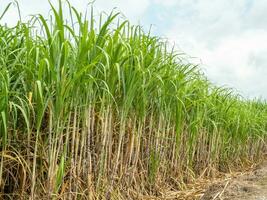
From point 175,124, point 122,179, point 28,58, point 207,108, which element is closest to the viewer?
point 28,58

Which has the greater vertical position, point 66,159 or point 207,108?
point 207,108

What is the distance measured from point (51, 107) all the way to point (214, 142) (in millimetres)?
2991

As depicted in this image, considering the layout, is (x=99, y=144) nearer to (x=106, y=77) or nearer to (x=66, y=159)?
(x=66, y=159)

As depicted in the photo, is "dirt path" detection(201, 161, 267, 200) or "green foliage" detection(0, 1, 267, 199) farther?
"dirt path" detection(201, 161, 267, 200)

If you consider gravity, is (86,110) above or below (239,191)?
above

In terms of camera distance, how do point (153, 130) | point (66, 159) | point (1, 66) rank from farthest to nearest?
point (153, 130) → point (66, 159) → point (1, 66)

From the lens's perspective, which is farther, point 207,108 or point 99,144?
point 207,108

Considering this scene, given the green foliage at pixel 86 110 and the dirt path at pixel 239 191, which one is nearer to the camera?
the green foliage at pixel 86 110

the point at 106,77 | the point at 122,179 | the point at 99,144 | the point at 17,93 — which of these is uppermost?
the point at 106,77

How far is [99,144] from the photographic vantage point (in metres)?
2.44

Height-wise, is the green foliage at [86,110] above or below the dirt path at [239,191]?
above

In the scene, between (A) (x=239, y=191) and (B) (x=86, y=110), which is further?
(A) (x=239, y=191)

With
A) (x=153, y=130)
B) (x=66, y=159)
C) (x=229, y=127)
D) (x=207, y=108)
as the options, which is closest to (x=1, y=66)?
(x=66, y=159)

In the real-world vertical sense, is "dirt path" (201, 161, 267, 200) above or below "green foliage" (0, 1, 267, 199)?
below
